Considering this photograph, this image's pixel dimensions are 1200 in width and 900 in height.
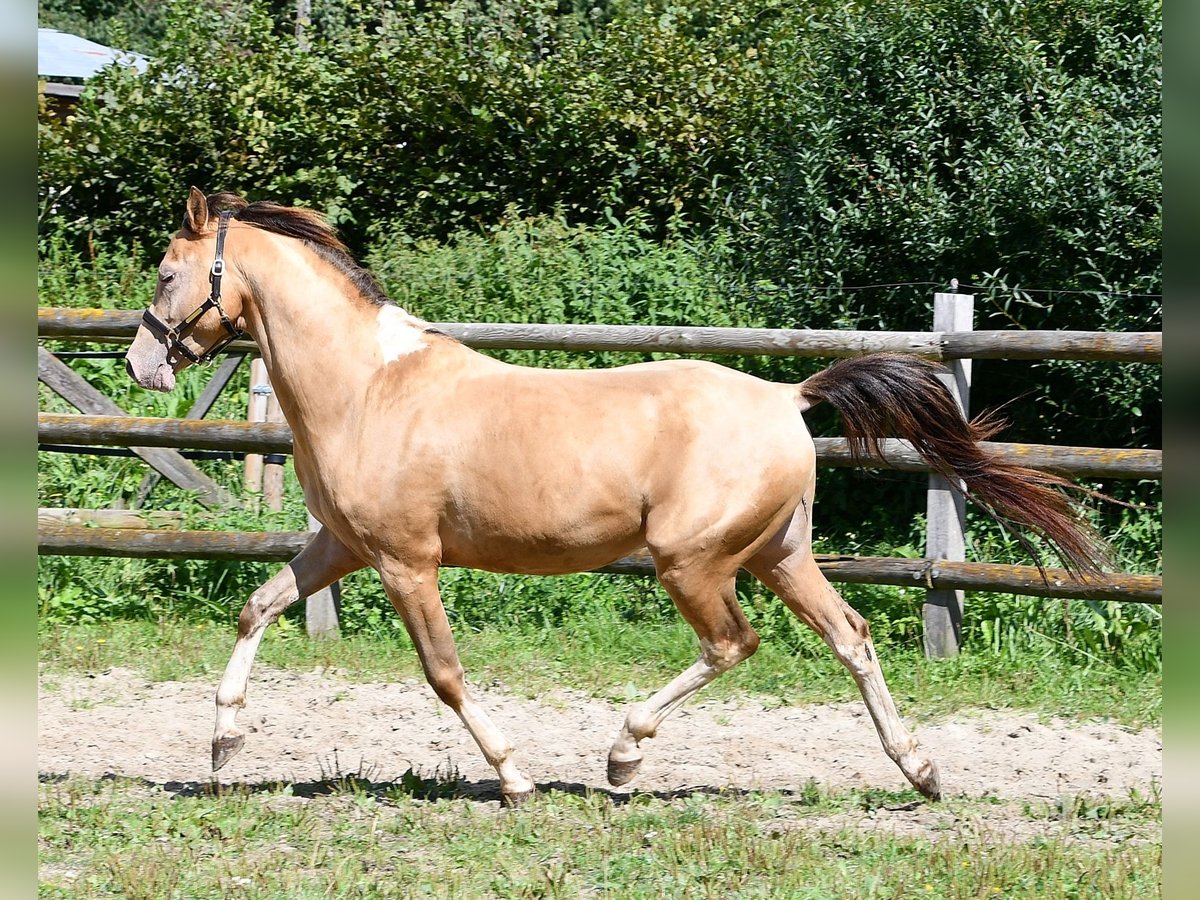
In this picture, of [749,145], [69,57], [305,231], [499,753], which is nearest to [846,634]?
[499,753]

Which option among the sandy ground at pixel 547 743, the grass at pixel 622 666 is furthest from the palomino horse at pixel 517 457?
the grass at pixel 622 666

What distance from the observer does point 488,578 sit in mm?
6699

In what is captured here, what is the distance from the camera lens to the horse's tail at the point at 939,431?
4469mm

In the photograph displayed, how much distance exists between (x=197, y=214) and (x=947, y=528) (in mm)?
3600

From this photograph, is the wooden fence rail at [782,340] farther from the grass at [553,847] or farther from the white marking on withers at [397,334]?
the grass at [553,847]

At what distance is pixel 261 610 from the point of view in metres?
4.64

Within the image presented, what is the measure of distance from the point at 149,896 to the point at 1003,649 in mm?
4066

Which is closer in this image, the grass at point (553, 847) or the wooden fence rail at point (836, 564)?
the grass at point (553, 847)

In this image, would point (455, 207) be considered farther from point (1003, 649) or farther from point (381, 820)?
point (381, 820)

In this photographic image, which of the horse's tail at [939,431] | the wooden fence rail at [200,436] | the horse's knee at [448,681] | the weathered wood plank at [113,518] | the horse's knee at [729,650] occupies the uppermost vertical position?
the horse's tail at [939,431]

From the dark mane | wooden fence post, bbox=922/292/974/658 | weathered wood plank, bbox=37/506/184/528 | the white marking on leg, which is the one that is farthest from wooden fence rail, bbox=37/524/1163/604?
the dark mane

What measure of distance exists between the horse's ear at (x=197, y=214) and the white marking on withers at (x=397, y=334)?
690 mm

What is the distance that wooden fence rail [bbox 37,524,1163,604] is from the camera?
18.0 ft

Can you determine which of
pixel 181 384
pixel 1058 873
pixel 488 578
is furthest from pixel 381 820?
pixel 181 384
